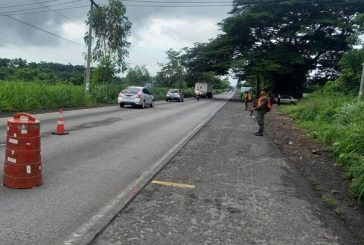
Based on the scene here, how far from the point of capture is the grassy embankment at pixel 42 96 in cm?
2028

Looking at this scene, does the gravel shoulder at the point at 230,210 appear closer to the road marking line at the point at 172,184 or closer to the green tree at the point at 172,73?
the road marking line at the point at 172,184

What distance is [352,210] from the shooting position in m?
6.22

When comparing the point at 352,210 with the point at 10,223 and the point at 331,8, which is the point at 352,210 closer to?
the point at 10,223

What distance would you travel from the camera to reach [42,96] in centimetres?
2316

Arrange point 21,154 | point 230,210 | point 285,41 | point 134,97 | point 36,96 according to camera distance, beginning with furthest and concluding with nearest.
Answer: point 285,41
point 134,97
point 36,96
point 21,154
point 230,210

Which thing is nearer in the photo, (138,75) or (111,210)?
(111,210)

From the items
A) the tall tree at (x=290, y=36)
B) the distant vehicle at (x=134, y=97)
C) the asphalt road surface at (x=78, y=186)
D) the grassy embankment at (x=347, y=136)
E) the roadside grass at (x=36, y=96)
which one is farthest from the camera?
the tall tree at (x=290, y=36)

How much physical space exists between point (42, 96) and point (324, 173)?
18.2m

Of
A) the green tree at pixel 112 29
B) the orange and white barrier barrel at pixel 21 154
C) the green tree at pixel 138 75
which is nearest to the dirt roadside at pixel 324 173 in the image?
the orange and white barrier barrel at pixel 21 154

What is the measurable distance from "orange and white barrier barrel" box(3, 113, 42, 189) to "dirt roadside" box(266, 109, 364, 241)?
15.0 ft

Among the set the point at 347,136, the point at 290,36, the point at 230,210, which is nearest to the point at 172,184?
the point at 230,210

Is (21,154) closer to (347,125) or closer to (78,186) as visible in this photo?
(78,186)

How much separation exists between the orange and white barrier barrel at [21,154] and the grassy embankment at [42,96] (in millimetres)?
14577

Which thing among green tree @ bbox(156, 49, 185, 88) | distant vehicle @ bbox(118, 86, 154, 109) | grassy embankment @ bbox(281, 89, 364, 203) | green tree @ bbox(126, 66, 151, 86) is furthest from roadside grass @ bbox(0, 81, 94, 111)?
green tree @ bbox(156, 49, 185, 88)
